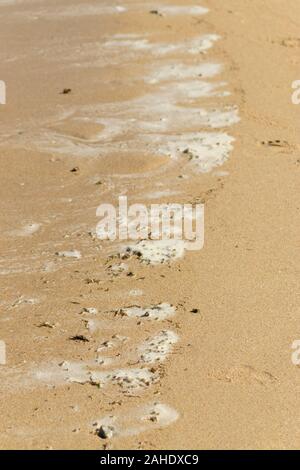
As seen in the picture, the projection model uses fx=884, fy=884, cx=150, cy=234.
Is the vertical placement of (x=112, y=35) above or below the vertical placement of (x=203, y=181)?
above

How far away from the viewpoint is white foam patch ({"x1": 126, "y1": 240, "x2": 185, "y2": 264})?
4.09 metres

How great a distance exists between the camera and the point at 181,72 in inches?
263

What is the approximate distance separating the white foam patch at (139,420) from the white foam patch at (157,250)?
1104 millimetres

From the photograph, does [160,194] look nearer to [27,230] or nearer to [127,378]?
[27,230]

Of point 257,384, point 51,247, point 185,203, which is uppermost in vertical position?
point 185,203

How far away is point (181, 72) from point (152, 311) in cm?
337

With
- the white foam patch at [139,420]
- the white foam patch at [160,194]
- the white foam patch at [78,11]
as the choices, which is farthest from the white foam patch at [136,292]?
the white foam patch at [78,11]

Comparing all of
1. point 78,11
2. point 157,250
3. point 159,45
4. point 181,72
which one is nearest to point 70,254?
point 157,250

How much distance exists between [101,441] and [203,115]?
3.36m

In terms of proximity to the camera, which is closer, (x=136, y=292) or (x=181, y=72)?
(x=136, y=292)

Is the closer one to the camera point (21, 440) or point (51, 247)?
point (21, 440)

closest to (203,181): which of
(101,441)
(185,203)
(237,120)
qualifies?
(185,203)

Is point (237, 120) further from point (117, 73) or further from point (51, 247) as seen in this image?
point (51, 247)

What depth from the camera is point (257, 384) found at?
3188mm
